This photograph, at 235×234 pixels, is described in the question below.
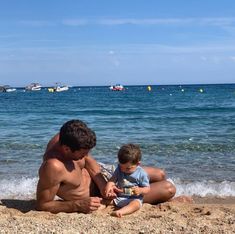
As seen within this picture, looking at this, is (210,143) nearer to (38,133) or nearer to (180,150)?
(180,150)

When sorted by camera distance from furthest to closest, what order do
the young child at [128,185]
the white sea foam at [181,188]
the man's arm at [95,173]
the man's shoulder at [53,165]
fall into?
1. the white sea foam at [181,188]
2. the man's arm at [95,173]
3. the young child at [128,185]
4. the man's shoulder at [53,165]

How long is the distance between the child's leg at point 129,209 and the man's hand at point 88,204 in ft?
0.64

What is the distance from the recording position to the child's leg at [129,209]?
4832 millimetres

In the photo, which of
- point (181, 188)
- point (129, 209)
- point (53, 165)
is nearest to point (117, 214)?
point (129, 209)

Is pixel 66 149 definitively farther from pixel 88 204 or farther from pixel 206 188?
pixel 206 188

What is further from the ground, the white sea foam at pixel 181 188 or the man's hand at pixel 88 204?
the man's hand at pixel 88 204

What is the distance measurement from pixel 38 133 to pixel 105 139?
273cm

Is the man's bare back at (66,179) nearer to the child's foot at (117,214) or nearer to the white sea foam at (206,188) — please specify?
the child's foot at (117,214)

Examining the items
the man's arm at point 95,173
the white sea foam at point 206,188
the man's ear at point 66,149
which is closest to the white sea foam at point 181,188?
the white sea foam at point 206,188

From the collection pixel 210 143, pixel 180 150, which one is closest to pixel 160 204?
pixel 180 150

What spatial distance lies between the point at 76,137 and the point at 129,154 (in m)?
0.71

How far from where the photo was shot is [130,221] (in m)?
4.59

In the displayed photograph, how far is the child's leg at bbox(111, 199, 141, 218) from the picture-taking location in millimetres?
4832

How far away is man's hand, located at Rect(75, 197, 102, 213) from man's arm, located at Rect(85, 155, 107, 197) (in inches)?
11.1
